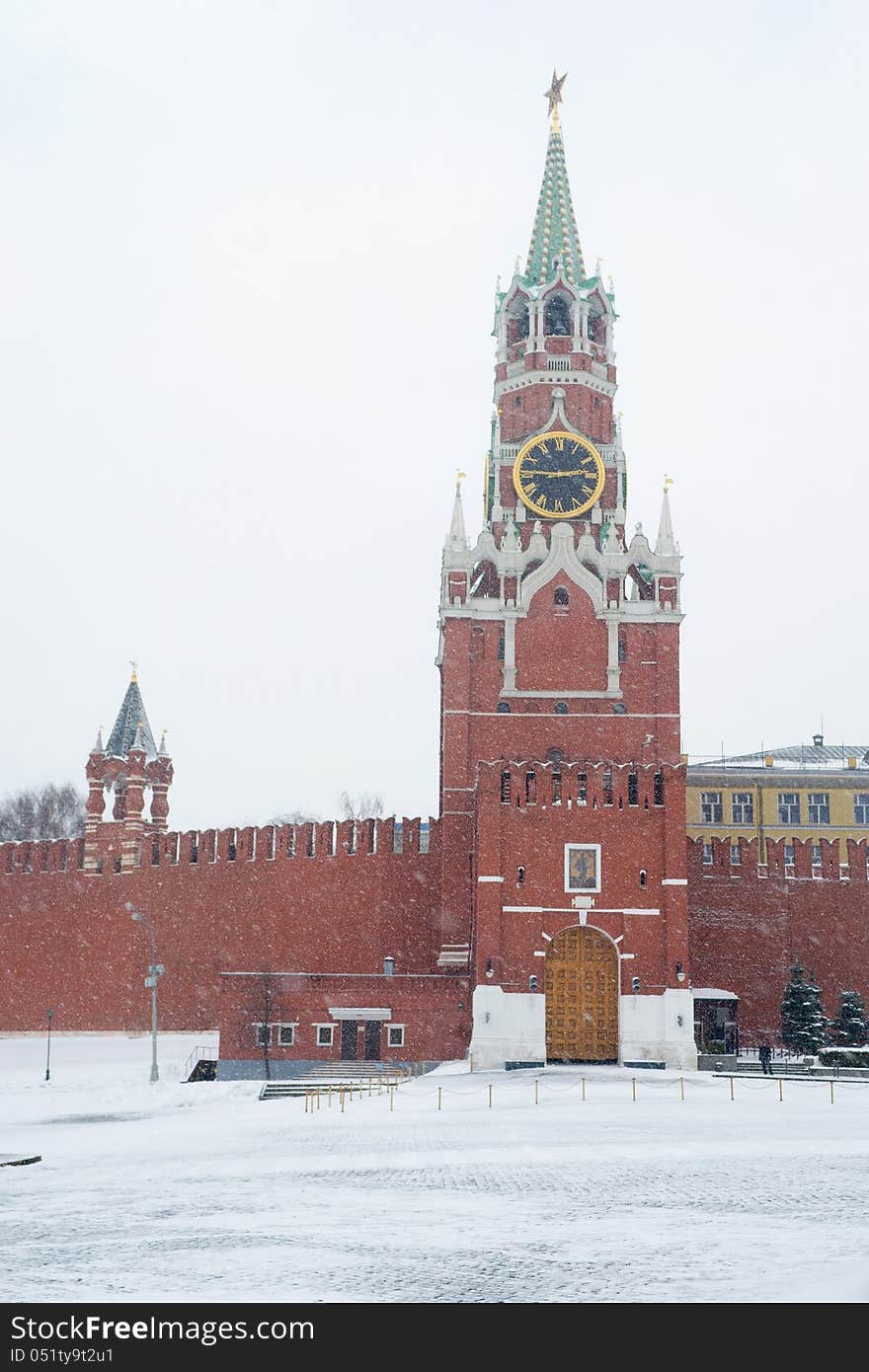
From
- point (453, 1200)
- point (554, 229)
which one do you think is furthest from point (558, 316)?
point (453, 1200)

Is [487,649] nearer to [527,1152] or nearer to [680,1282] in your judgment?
[527,1152]

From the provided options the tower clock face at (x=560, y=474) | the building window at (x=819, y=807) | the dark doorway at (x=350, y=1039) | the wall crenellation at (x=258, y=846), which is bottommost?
the dark doorway at (x=350, y=1039)

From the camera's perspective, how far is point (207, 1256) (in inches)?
576

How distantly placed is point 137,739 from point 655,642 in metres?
20.3

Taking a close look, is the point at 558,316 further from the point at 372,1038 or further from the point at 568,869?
the point at 372,1038

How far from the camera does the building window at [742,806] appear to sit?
78062 mm

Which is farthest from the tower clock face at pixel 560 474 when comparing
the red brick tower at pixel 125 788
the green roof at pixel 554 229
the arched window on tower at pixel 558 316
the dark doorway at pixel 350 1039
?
the dark doorway at pixel 350 1039

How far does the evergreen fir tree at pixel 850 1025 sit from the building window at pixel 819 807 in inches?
1243

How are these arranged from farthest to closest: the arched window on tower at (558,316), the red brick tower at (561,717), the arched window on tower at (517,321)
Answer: the arched window on tower at (517,321) → the arched window on tower at (558,316) → the red brick tower at (561,717)

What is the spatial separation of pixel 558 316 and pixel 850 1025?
1106 inches

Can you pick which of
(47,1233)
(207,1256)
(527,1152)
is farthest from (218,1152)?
(207,1256)

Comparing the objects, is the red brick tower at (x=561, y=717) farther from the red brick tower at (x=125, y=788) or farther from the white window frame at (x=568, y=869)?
the red brick tower at (x=125, y=788)

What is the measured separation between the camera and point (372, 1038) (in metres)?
44.6

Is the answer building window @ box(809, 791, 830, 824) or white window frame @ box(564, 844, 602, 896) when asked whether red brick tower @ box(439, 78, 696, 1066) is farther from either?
building window @ box(809, 791, 830, 824)
